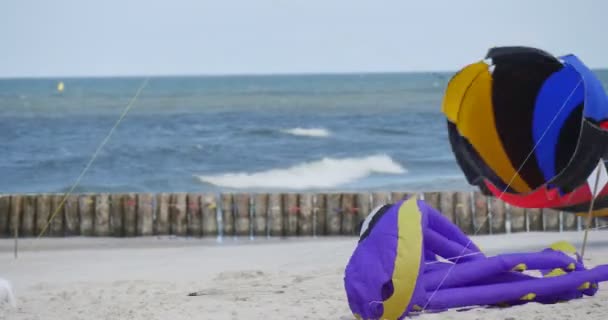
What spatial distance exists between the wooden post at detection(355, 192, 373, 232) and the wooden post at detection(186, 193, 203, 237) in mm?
2746

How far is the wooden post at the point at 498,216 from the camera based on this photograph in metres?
17.2

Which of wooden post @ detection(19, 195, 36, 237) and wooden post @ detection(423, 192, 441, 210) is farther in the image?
wooden post @ detection(19, 195, 36, 237)

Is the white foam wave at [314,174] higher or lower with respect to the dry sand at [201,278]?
lower

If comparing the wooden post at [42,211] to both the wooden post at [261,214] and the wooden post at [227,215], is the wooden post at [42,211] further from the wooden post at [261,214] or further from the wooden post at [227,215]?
the wooden post at [261,214]

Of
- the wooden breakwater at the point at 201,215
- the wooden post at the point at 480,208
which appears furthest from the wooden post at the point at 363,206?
the wooden post at the point at 480,208

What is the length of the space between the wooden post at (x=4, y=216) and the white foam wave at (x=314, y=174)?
45.6 ft

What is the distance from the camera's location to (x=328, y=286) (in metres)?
12.2

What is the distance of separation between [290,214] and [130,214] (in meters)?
2.80

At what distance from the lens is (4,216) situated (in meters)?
17.9

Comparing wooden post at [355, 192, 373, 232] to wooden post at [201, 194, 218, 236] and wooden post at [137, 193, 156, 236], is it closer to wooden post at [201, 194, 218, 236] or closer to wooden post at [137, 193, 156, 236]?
wooden post at [201, 194, 218, 236]

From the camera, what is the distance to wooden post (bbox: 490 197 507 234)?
17219 mm

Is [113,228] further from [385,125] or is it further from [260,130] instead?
[385,125]

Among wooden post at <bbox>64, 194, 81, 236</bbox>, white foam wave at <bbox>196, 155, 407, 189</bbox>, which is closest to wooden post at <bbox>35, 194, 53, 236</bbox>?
wooden post at <bbox>64, 194, 81, 236</bbox>

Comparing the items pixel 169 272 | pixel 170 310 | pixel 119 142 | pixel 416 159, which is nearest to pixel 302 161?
pixel 416 159
